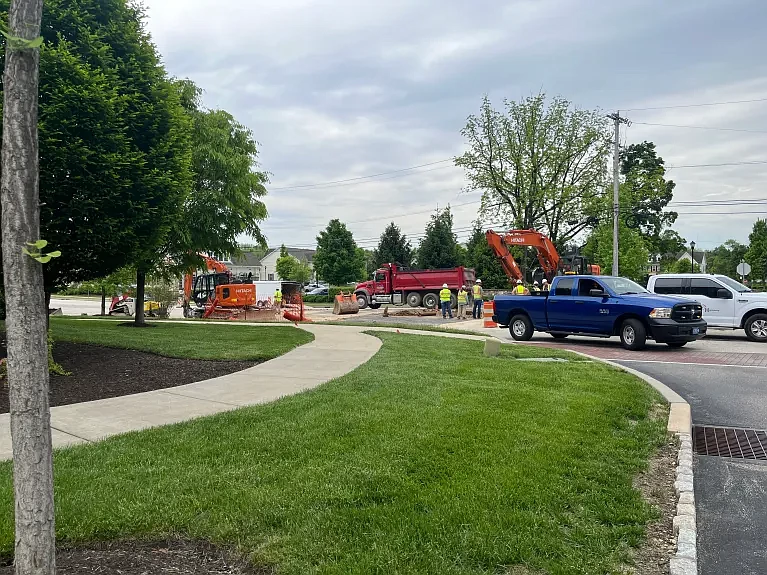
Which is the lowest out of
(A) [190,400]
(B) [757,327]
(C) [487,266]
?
(A) [190,400]

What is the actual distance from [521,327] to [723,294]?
581 cm

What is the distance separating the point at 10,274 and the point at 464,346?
37.3 feet

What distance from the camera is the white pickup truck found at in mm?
16562

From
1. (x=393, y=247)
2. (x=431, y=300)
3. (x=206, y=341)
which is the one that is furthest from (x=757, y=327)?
(x=393, y=247)

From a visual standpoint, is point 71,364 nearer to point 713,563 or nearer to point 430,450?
point 430,450

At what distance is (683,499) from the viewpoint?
14.7ft

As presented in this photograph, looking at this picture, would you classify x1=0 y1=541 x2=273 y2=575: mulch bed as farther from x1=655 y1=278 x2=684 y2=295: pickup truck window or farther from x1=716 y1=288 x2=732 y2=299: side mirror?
x1=655 y1=278 x2=684 y2=295: pickup truck window

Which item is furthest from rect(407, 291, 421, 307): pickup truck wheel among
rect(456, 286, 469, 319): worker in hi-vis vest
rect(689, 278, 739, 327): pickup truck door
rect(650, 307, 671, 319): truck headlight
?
rect(650, 307, 671, 319): truck headlight

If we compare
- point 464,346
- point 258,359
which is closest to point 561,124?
point 464,346

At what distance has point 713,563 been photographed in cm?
368

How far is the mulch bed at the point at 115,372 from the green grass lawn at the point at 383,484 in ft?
8.56

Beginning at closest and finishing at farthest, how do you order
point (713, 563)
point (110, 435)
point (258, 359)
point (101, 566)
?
1. point (101, 566)
2. point (713, 563)
3. point (110, 435)
4. point (258, 359)

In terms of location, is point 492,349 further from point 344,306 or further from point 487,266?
point 487,266

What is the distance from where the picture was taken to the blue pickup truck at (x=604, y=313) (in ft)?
46.5
